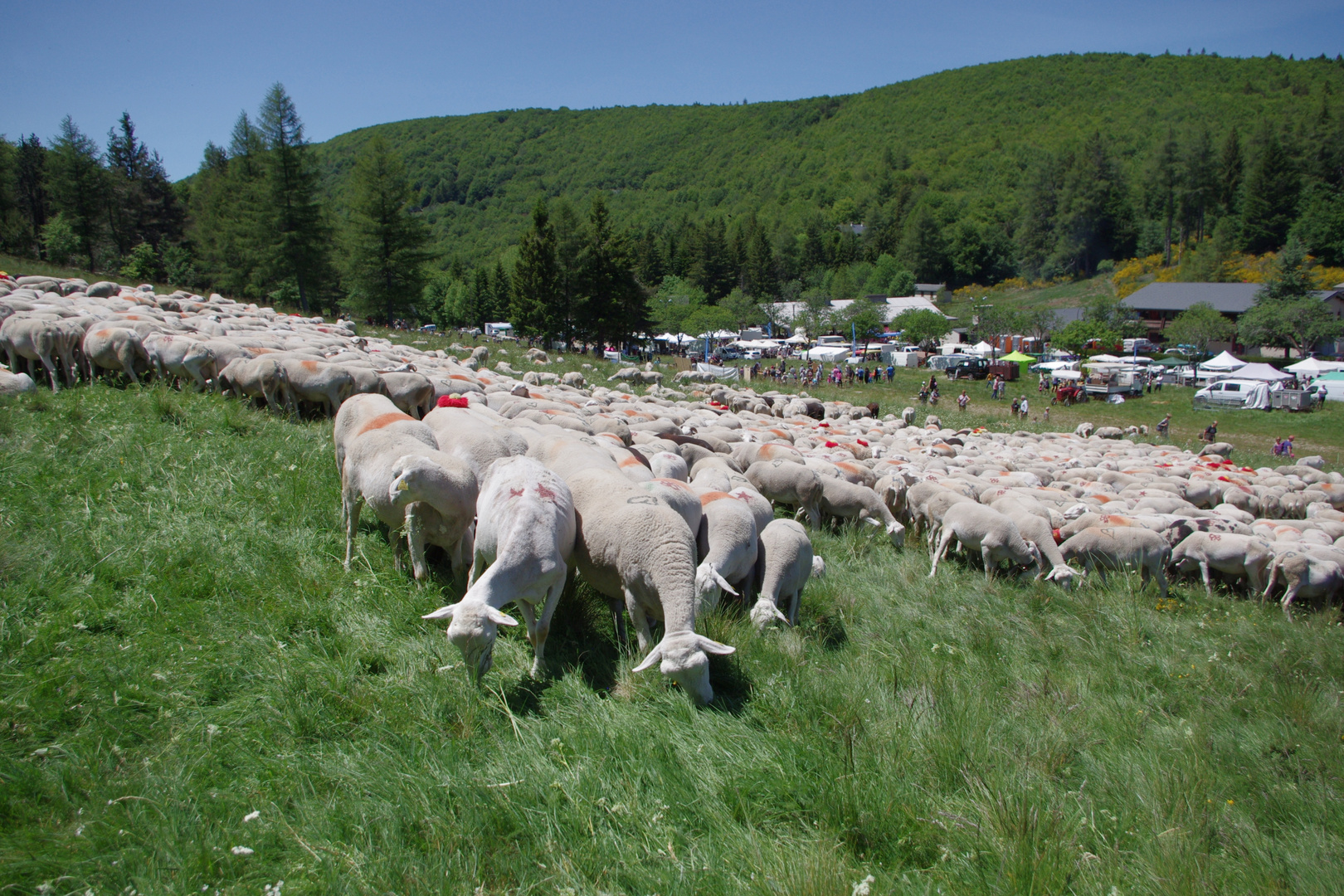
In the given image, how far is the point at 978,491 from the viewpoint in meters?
12.6

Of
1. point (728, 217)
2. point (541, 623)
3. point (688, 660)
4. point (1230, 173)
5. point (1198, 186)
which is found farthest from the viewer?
point (728, 217)

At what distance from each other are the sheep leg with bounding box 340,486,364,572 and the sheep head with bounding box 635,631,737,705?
340 cm

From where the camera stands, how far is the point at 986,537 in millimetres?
9664

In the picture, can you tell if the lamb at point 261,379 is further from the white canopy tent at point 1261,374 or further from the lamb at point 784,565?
the white canopy tent at point 1261,374

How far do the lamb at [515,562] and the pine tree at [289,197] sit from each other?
45608 mm

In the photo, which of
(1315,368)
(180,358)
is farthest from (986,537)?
(1315,368)

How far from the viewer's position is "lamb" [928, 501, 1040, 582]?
31.4ft

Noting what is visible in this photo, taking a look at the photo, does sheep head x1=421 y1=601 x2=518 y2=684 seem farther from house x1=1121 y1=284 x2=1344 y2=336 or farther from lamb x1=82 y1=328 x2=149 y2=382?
house x1=1121 y1=284 x2=1344 y2=336

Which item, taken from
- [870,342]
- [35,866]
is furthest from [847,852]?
[870,342]

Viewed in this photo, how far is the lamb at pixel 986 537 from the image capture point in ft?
31.4

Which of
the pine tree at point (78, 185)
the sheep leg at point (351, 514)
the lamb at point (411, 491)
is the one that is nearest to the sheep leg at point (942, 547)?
the lamb at point (411, 491)

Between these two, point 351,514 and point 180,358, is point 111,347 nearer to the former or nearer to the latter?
point 180,358

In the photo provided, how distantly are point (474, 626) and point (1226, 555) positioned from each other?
11.6 meters

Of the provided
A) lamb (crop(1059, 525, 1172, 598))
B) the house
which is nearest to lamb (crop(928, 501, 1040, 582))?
lamb (crop(1059, 525, 1172, 598))
